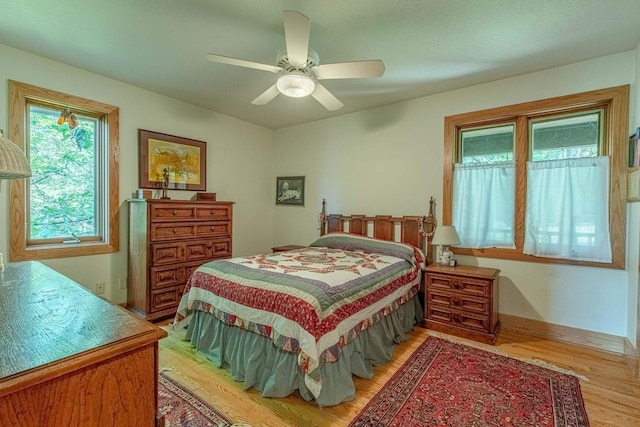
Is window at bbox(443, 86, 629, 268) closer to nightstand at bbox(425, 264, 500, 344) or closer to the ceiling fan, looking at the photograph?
nightstand at bbox(425, 264, 500, 344)

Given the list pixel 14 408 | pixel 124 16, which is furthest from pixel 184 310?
pixel 124 16

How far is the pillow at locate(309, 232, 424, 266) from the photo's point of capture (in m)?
3.17

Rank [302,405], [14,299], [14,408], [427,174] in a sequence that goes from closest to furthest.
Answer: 1. [14,408]
2. [14,299]
3. [302,405]
4. [427,174]

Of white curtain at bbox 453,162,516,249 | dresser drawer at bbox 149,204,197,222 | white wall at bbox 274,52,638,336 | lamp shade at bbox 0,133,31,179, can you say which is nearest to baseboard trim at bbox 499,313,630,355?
white wall at bbox 274,52,638,336

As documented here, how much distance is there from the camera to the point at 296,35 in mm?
1819

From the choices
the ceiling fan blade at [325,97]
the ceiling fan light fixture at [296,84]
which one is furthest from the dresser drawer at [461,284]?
the ceiling fan light fixture at [296,84]

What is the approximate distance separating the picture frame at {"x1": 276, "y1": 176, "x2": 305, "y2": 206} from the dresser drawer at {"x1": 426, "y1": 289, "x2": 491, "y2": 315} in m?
2.55

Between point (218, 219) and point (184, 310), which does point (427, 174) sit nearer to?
point (218, 219)

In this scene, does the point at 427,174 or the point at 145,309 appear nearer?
the point at 145,309

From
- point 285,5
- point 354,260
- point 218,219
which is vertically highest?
point 285,5

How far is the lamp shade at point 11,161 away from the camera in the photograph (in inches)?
49.5

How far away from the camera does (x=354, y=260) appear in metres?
2.98

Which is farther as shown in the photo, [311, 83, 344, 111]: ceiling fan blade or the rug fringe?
[311, 83, 344, 111]: ceiling fan blade

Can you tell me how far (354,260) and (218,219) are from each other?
72.8 inches
